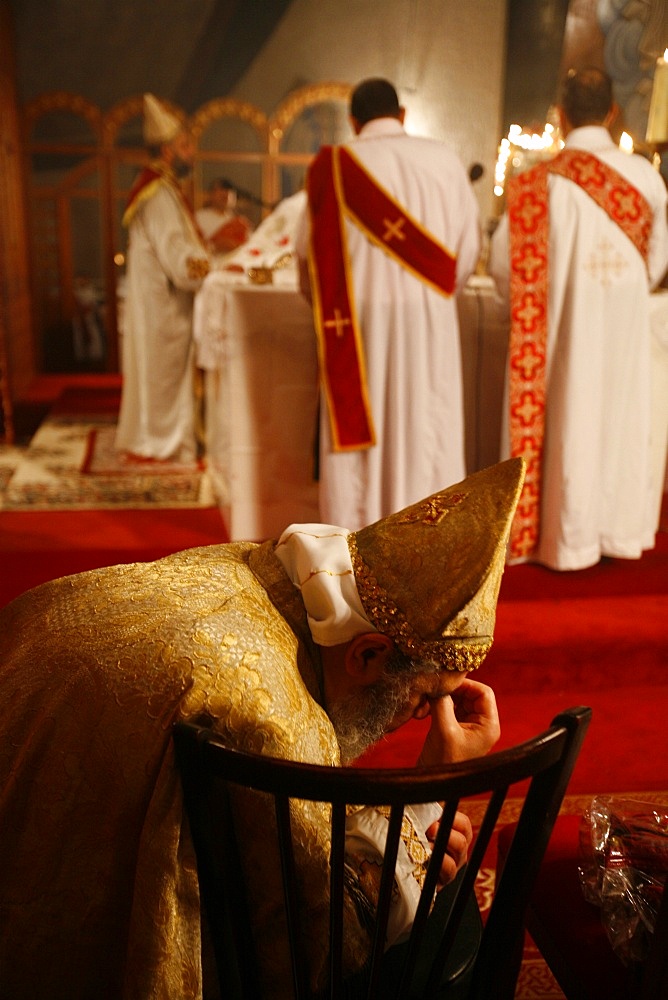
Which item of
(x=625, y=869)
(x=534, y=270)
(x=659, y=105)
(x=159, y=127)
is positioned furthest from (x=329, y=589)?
(x=159, y=127)

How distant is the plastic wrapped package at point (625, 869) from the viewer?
133cm

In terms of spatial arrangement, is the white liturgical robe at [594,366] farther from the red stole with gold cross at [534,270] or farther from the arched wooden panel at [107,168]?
the arched wooden panel at [107,168]

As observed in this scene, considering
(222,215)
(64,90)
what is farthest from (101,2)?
(222,215)

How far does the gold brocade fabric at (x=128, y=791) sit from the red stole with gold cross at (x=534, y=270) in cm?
230

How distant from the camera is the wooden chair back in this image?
0.90m

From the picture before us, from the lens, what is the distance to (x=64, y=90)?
8453mm

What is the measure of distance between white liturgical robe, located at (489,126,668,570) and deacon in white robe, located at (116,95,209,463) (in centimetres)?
253

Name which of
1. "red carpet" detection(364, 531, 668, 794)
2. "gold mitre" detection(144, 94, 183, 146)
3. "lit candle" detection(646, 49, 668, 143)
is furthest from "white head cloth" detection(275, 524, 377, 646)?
"gold mitre" detection(144, 94, 183, 146)

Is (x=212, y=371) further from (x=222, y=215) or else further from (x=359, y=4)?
(x=359, y=4)

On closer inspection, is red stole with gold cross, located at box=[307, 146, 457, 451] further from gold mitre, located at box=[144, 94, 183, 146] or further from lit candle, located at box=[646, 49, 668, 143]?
gold mitre, located at box=[144, 94, 183, 146]

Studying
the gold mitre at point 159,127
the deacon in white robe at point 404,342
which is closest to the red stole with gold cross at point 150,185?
the gold mitre at point 159,127

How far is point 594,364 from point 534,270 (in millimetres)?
404

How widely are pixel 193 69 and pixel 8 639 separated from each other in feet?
27.9

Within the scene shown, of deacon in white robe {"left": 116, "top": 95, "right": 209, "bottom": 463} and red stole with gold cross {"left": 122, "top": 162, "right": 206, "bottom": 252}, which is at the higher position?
red stole with gold cross {"left": 122, "top": 162, "right": 206, "bottom": 252}
